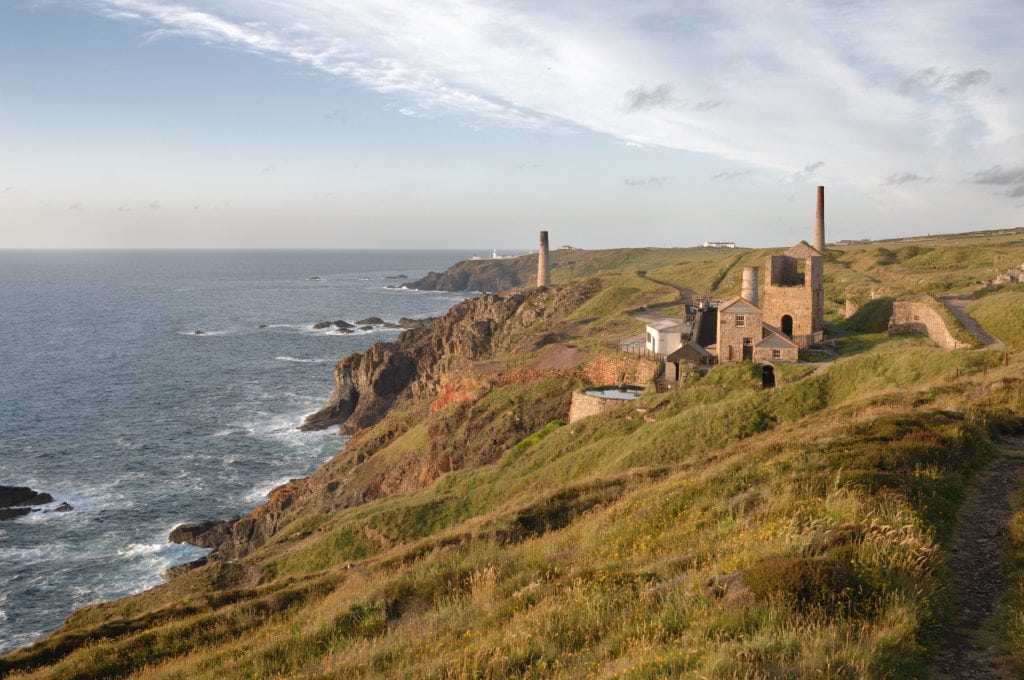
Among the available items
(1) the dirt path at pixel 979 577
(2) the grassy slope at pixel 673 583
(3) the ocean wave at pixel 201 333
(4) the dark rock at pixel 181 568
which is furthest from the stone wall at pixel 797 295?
(3) the ocean wave at pixel 201 333

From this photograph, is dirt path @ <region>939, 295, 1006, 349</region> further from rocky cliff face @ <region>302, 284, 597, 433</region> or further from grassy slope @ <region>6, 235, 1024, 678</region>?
rocky cliff face @ <region>302, 284, 597, 433</region>

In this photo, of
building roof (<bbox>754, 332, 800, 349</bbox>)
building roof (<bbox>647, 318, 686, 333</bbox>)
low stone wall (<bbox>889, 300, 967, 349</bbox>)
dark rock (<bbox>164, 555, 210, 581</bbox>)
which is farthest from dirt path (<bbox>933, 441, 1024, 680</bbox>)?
dark rock (<bbox>164, 555, 210, 581</bbox>)

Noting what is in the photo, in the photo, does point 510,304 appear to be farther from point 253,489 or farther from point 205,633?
point 205,633

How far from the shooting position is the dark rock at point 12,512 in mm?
49969

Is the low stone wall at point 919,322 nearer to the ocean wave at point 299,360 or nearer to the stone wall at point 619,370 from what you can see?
the stone wall at point 619,370

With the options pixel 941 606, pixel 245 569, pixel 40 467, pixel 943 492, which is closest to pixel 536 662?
pixel 941 606

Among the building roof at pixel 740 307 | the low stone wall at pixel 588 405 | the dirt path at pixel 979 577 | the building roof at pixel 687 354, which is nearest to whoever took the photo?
the dirt path at pixel 979 577

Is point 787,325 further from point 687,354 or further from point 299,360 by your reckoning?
point 299,360

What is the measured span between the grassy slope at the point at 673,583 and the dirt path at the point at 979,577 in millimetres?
315

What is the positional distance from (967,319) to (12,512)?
6726 cm

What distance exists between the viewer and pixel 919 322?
158ft

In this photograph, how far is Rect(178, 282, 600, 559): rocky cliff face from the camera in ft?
159

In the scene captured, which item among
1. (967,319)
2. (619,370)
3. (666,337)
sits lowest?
(619,370)

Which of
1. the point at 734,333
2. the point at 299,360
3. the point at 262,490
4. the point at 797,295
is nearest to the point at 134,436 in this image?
the point at 262,490
